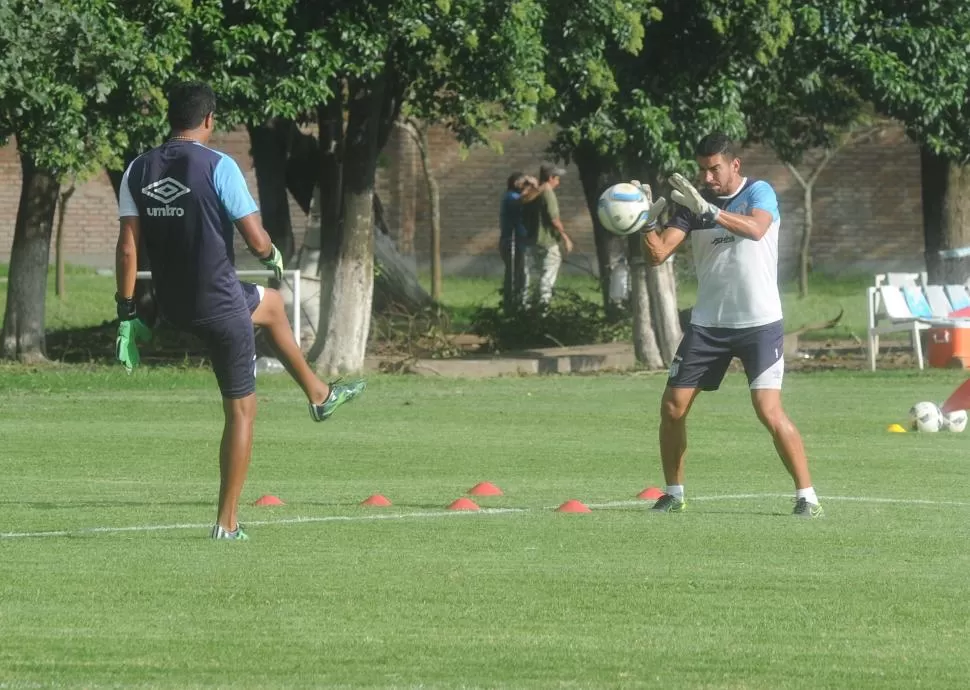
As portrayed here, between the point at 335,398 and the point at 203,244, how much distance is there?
1376mm

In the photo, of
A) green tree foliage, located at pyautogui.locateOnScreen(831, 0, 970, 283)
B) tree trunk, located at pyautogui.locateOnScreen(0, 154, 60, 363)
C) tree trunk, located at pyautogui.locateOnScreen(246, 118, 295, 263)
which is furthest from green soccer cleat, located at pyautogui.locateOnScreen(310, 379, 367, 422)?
tree trunk, located at pyautogui.locateOnScreen(246, 118, 295, 263)

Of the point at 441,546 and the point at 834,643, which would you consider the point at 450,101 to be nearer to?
the point at 441,546

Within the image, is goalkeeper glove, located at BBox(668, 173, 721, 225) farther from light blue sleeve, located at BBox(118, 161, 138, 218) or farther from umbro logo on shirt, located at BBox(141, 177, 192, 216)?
light blue sleeve, located at BBox(118, 161, 138, 218)

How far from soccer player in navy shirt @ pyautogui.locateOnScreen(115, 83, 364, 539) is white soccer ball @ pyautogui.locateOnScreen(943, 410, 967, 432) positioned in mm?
8886

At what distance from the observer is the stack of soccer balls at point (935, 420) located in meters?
16.3

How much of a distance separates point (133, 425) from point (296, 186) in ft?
43.6

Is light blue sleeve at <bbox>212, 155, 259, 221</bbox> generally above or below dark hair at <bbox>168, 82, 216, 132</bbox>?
below

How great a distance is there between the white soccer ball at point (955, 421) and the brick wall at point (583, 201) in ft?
92.1

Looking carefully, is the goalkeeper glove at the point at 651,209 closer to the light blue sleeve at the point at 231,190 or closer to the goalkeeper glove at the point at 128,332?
the light blue sleeve at the point at 231,190

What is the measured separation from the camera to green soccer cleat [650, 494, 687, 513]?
1036cm

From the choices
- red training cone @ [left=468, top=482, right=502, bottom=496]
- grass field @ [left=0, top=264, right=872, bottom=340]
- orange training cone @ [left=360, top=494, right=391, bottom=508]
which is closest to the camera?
orange training cone @ [left=360, top=494, right=391, bottom=508]

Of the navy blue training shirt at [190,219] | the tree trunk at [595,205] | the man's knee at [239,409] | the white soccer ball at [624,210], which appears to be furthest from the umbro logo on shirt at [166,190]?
the tree trunk at [595,205]

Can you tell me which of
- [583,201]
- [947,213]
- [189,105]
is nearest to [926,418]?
[189,105]

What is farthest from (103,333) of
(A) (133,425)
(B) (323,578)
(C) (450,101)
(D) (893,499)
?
(B) (323,578)
